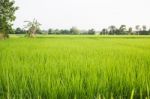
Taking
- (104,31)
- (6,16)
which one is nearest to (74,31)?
(104,31)

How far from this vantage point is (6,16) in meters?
27.3

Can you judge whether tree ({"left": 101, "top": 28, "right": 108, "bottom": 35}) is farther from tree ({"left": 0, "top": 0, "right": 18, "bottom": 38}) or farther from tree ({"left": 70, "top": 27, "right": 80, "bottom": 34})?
tree ({"left": 0, "top": 0, "right": 18, "bottom": 38})

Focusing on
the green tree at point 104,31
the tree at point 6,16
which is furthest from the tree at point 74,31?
Result: the tree at point 6,16

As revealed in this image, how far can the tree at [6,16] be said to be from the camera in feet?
88.5

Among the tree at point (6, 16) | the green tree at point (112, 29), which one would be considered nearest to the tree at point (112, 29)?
the green tree at point (112, 29)

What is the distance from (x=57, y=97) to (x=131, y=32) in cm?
6385

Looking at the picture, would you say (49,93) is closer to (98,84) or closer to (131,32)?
(98,84)

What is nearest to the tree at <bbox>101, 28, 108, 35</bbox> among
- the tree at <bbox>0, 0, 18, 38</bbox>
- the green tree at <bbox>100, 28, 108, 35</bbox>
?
the green tree at <bbox>100, 28, 108, 35</bbox>

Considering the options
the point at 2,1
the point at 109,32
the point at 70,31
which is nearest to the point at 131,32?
the point at 109,32

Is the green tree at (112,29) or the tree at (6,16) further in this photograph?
the green tree at (112,29)

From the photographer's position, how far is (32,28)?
4050 centimetres

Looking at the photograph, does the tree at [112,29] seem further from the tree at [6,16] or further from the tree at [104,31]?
the tree at [6,16]

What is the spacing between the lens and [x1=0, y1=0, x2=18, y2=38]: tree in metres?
27.0

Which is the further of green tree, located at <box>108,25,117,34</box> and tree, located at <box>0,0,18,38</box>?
green tree, located at <box>108,25,117,34</box>
